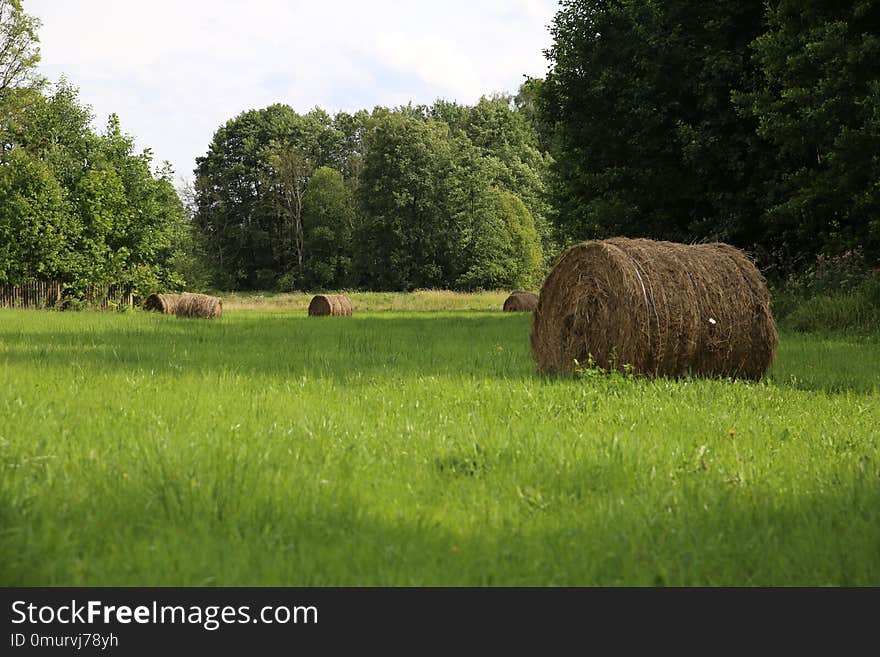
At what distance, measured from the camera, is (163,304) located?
3400cm

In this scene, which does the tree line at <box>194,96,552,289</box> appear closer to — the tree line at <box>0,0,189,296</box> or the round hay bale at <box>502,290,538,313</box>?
the tree line at <box>0,0,189,296</box>

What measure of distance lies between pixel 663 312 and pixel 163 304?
1107 inches

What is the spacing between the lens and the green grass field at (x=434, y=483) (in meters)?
3.60

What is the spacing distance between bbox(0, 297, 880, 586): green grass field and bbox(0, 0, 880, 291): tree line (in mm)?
12322

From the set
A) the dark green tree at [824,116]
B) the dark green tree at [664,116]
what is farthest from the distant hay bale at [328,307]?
the dark green tree at [824,116]

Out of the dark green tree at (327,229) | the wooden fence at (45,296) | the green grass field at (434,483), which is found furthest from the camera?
the dark green tree at (327,229)

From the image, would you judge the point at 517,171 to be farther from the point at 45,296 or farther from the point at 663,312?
the point at 663,312

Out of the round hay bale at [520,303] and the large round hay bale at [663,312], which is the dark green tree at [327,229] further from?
the large round hay bale at [663,312]

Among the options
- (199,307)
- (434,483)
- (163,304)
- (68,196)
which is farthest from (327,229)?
(434,483)

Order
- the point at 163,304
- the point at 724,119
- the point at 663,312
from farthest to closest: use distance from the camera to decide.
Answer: the point at 163,304 → the point at 724,119 → the point at 663,312

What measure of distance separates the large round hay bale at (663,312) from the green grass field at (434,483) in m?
0.84

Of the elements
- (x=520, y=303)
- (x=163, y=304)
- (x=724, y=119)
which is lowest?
(x=163, y=304)
